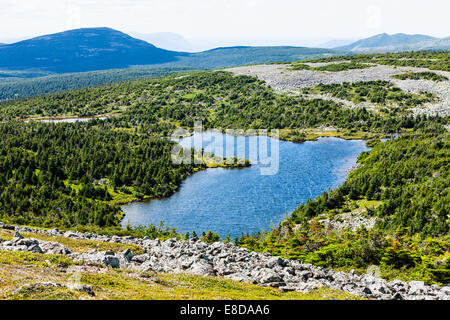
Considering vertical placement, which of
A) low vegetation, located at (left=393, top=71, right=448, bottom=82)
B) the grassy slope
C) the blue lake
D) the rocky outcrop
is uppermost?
low vegetation, located at (left=393, top=71, right=448, bottom=82)

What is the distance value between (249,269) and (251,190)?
154 feet

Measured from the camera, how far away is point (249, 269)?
30422 mm

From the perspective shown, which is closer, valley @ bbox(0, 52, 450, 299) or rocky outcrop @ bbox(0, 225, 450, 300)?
rocky outcrop @ bbox(0, 225, 450, 300)

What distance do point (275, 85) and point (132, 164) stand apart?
122 meters

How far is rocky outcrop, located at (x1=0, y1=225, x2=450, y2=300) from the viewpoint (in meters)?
25.5

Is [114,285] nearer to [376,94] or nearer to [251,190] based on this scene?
[251,190]

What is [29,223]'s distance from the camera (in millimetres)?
55156

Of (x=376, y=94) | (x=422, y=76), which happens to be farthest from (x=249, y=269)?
(x=422, y=76)

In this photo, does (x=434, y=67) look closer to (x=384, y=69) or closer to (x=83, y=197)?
(x=384, y=69)
